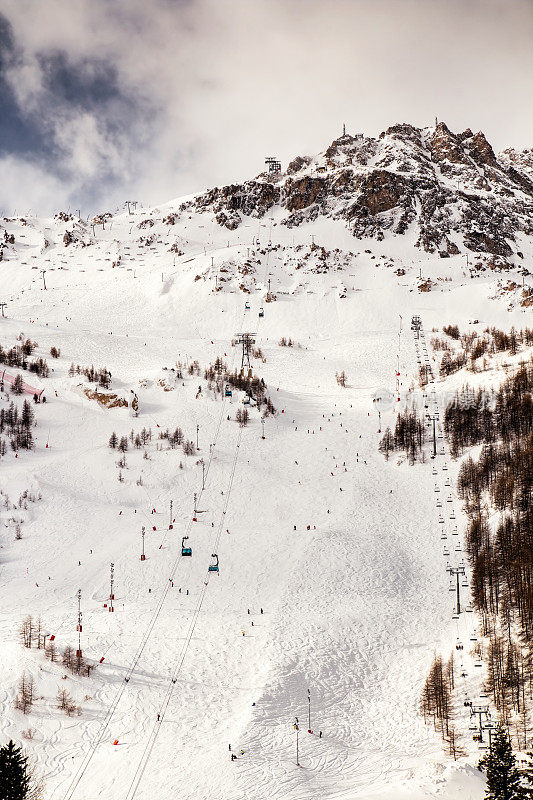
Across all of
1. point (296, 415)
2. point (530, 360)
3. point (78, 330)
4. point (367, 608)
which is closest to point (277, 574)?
point (367, 608)

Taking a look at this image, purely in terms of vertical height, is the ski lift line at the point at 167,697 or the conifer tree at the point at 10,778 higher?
the conifer tree at the point at 10,778

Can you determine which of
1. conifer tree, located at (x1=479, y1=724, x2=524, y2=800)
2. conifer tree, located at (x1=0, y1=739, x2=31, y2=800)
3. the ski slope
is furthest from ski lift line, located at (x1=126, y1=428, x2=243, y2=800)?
conifer tree, located at (x1=479, y1=724, x2=524, y2=800)

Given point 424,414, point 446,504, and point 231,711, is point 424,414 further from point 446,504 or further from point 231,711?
point 231,711

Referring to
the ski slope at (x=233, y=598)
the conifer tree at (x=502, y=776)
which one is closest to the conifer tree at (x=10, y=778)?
the ski slope at (x=233, y=598)

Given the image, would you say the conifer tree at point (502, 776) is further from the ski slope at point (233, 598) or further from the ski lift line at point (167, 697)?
the ski lift line at point (167, 697)

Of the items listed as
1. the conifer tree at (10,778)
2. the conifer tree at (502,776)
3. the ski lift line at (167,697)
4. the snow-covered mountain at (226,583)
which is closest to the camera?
the conifer tree at (10,778)

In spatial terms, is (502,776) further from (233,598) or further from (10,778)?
(233,598)

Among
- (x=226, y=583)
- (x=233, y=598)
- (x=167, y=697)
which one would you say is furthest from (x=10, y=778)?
(x=226, y=583)

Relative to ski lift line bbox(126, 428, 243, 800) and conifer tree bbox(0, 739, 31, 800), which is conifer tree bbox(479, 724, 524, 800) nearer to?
ski lift line bbox(126, 428, 243, 800)
